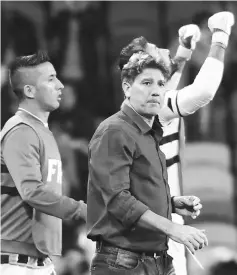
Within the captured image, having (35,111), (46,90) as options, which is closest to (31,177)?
(35,111)

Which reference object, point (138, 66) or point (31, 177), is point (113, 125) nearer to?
point (138, 66)

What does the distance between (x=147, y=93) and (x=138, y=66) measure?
A: 12 cm

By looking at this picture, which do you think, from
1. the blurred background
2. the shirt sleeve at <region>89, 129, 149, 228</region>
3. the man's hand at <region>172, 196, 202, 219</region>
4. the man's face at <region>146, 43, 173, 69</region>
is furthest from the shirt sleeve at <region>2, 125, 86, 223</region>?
the blurred background

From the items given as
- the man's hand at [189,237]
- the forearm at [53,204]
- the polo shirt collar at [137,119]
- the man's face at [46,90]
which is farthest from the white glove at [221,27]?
the man's hand at [189,237]

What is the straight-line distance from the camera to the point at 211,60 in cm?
346

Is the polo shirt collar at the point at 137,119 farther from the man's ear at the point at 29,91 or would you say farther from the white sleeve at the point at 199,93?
the man's ear at the point at 29,91

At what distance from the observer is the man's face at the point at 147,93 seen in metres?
3.03

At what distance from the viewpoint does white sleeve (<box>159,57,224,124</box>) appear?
345cm

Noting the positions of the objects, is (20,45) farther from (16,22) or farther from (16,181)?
(16,181)

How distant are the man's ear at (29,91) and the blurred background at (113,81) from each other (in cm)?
254

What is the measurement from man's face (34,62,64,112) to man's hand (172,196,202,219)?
101 cm

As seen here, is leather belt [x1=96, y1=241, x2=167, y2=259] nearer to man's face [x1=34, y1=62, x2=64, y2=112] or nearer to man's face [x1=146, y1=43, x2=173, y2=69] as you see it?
man's face [x1=146, y1=43, x2=173, y2=69]

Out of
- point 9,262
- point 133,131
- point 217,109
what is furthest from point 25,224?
point 217,109

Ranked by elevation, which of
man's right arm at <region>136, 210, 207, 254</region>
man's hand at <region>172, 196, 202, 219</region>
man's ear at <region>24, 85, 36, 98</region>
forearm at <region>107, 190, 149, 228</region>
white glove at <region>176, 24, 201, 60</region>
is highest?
white glove at <region>176, 24, 201, 60</region>
